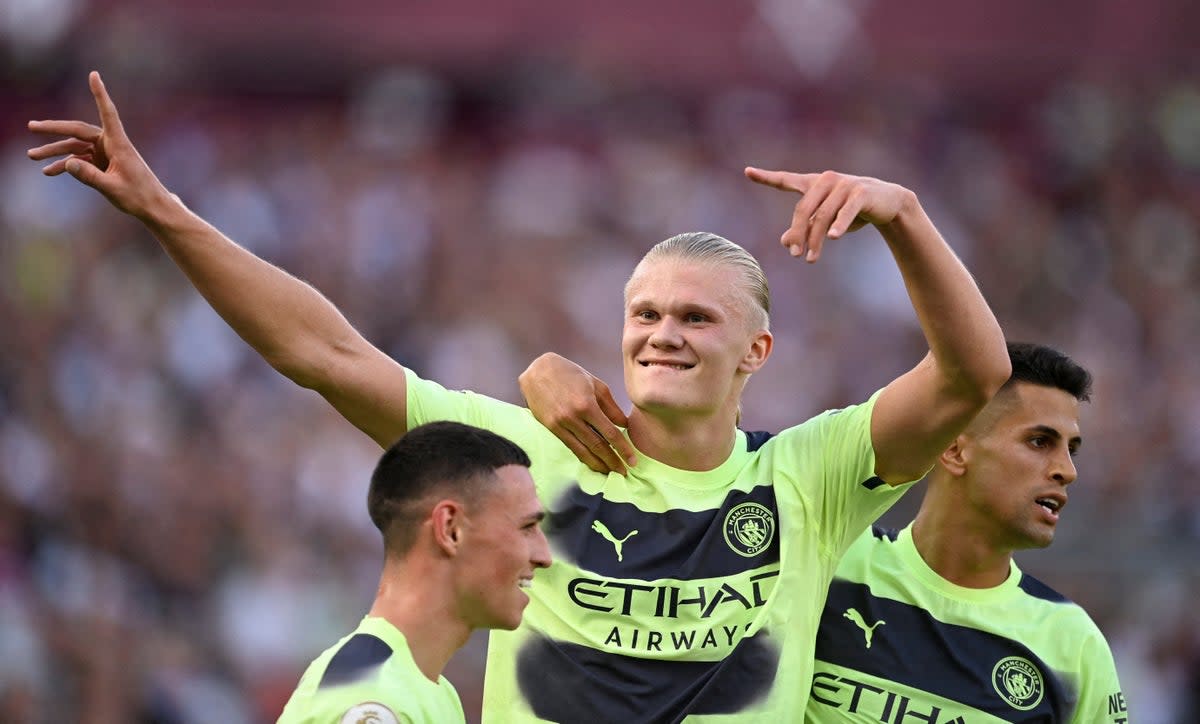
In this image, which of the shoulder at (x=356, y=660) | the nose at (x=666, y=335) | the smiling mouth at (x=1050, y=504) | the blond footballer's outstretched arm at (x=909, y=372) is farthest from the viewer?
the smiling mouth at (x=1050, y=504)

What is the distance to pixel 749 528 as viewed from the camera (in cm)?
479

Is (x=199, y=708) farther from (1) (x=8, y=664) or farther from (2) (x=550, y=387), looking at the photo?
(2) (x=550, y=387)

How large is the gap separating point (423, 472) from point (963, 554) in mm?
2243

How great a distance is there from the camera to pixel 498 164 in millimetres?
15992

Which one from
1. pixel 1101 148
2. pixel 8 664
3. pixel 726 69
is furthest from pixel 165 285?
pixel 1101 148

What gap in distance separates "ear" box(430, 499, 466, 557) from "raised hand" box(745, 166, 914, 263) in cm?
106

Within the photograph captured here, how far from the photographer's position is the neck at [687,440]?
4879 millimetres

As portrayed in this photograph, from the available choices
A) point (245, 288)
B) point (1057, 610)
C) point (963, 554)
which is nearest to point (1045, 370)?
point (963, 554)

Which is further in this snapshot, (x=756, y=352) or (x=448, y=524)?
(x=756, y=352)

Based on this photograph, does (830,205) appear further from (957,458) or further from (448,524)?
(957,458)

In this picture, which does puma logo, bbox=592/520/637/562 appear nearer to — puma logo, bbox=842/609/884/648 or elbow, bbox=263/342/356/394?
elbow, bbox=263/342/356/394

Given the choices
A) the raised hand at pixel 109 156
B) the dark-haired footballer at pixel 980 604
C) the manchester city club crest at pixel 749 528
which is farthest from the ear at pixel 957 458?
the raised hand at pixel 109 156

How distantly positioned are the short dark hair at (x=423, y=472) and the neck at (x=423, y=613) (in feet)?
0.26

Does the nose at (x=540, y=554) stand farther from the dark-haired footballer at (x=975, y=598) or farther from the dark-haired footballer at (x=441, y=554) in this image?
the dark-haired footballer at (x=975, y=598)
